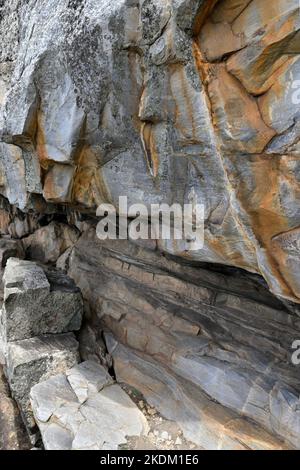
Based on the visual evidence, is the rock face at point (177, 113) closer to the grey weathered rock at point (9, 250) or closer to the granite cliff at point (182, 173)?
the granite cliff at point (182, 173)

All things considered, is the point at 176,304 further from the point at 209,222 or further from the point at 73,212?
the point at 73,212

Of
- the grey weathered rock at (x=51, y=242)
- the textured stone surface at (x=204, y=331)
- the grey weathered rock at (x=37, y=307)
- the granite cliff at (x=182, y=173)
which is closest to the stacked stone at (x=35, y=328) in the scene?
the grey weathered rock at (x=37, y=307)

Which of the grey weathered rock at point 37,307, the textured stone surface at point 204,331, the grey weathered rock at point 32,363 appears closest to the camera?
the textured stone surface at point 204,331

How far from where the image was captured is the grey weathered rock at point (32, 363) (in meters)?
6.62

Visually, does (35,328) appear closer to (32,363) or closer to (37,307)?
(37,307)

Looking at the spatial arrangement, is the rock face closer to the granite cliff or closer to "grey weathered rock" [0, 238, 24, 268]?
the granite cliff

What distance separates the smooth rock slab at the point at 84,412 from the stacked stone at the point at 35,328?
28 cm

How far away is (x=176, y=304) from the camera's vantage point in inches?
298

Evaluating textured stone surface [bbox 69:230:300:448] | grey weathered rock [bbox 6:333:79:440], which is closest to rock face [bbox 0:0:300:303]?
textured stone surface [bbox 69:230:300:448]

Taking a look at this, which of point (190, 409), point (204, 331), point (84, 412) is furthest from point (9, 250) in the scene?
point (190, 409)

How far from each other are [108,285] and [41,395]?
315 cm

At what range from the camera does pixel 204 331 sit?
22.7 feet

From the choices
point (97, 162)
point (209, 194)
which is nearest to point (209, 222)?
point (209, 194)

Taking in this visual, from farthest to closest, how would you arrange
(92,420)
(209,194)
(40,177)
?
1. (40,177)
2. (92,420)
3. (209,194)
